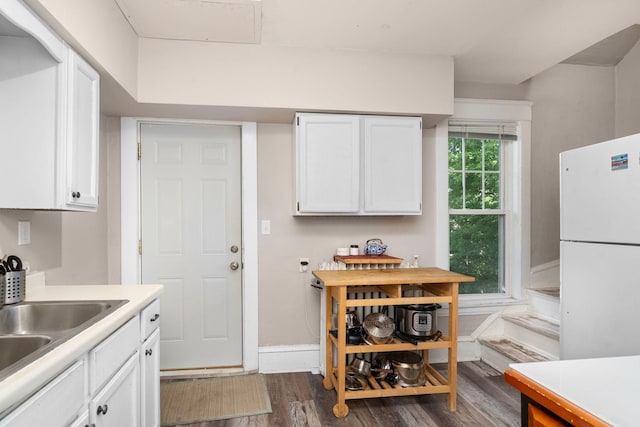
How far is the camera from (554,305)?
10.4 ft

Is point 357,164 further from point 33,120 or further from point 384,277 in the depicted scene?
point 33,120

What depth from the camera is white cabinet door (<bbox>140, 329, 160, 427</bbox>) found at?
180cm

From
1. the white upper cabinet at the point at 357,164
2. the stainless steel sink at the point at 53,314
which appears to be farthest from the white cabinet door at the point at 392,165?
the stainless steel sink at the point at 53,314

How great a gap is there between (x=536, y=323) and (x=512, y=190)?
118cm

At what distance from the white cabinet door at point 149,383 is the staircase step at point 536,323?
2801mm

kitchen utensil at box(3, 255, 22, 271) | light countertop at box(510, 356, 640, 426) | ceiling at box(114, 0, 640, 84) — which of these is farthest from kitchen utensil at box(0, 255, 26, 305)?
light countertop at box(510, 356, 640, 426)

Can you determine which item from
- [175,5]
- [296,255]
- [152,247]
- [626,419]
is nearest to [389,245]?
[296,255]

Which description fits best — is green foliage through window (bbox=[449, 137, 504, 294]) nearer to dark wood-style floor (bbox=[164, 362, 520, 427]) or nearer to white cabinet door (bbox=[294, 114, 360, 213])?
dark wood-style floor (bbox=[164, 362, 520, 427])

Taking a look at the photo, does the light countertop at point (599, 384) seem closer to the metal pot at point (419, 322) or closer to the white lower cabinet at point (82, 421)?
the white lower cabinet at point (82, 421)

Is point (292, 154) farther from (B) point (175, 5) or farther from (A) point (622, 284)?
(A) point (622, 284)

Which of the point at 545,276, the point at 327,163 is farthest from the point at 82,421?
the point at 545,276

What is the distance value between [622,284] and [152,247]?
123 inches

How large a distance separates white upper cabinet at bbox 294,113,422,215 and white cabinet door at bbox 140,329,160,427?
1332mm

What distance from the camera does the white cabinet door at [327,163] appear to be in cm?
279
